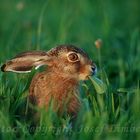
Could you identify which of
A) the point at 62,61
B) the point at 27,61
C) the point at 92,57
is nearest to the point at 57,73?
the point at 62,61

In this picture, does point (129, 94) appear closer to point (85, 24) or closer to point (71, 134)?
point (71, 134)

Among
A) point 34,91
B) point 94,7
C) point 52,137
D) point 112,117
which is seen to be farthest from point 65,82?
point 94,7

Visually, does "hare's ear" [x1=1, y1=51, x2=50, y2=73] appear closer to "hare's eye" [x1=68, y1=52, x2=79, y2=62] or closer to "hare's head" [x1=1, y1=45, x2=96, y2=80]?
"hare's head" [x1=1, y1=45, x2=96, y2=80]

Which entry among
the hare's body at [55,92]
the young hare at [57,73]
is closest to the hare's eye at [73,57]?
the young hare at [57,73]

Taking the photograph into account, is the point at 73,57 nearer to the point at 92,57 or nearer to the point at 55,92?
the point at 55,92

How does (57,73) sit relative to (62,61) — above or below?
below

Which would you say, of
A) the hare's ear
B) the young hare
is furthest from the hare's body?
the hare's ear

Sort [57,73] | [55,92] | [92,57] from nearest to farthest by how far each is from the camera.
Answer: [55,92]
[57,73]
[92,57]
